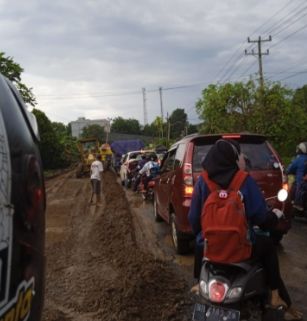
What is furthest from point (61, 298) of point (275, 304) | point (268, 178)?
point (268, 178)

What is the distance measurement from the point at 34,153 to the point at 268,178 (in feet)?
19.8

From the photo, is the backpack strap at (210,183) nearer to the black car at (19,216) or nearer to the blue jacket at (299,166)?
the black car at (19,216)

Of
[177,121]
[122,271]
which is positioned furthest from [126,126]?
[122,271]

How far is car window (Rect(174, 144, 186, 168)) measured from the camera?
27.2 feet

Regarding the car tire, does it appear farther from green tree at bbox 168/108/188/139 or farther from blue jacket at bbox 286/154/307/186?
green tree at bbox 168/108/188/139

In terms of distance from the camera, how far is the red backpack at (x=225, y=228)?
3.79 m

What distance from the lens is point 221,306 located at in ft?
12.2

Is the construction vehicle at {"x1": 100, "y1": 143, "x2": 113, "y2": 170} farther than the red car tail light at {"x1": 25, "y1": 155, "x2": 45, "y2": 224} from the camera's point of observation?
Yes

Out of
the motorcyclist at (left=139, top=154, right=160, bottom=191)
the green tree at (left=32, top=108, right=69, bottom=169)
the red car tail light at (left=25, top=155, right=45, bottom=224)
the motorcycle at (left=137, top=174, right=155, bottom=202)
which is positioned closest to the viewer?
the red car tail light at (left=25, top=155, right=45, bottom=224)

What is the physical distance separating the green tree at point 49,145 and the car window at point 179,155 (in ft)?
114

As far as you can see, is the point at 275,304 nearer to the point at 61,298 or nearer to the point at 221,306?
the point at 221,306

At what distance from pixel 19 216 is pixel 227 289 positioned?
6.96 ft

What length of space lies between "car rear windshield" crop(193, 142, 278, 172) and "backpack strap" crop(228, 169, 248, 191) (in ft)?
12.7

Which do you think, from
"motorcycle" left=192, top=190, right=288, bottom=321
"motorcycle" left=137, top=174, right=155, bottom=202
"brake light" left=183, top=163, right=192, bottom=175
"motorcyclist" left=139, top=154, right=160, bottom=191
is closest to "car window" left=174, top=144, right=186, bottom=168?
"brake light" left=183, top=163, right=192, bottom=175
